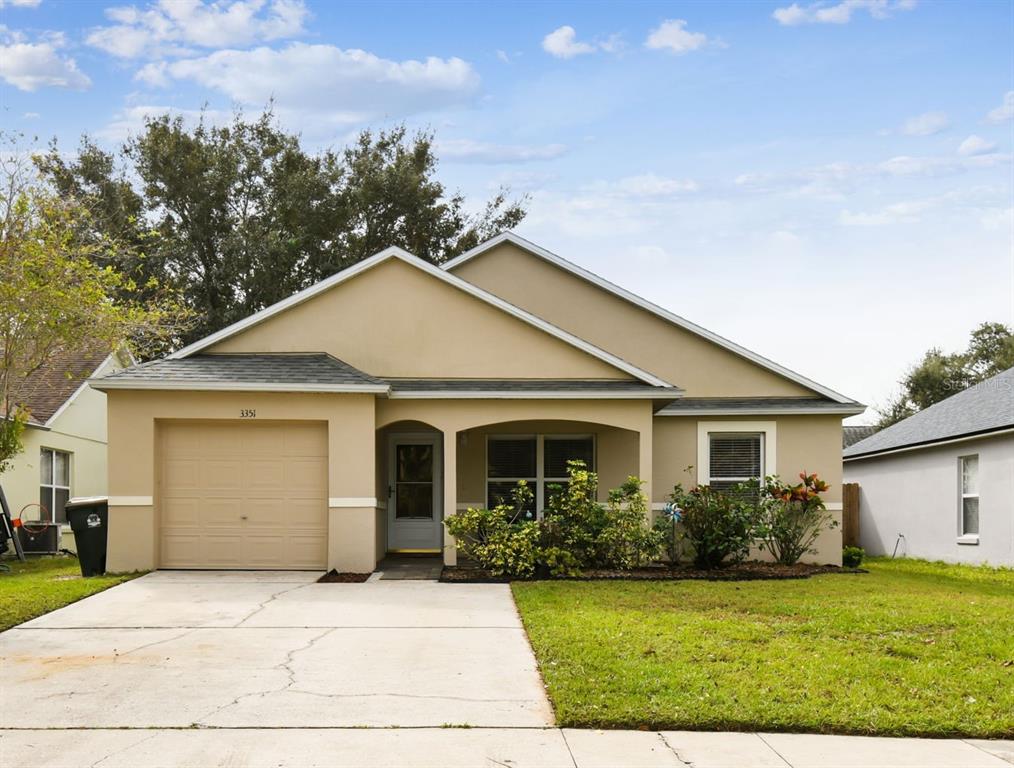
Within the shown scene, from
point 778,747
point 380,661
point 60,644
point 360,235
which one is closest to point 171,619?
point 60,644

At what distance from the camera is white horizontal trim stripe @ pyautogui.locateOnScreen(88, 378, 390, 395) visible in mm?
14805

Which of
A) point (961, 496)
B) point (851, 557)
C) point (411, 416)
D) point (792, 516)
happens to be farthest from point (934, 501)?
point (411, 416)

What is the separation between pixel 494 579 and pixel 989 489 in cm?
992

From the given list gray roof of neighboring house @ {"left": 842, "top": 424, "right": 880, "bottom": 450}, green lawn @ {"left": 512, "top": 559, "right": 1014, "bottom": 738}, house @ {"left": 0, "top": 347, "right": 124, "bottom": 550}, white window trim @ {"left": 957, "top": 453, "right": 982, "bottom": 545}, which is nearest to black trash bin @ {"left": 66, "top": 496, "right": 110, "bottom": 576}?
green lawn @ {"left": 512, "top": 559, "right": 1014, "bottom": 738}

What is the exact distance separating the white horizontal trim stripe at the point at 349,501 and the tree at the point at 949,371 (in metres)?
38.9

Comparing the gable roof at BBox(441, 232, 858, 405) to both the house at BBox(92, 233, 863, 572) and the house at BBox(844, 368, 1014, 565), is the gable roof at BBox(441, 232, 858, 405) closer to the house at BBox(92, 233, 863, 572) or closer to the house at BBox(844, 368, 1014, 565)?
the house at BBox(92, 233, 863, 572)

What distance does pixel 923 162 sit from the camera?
59.9 ft

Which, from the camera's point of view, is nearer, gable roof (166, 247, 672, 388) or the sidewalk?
the sidewalk

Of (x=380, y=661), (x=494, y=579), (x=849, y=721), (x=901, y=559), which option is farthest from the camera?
(x=901, y=559)

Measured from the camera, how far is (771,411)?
57.7ft

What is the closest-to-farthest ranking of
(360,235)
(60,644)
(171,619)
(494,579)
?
→ (60,644)
(171,619)
(494,579)
(360,235)

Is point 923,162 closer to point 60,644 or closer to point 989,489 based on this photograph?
point 989,489

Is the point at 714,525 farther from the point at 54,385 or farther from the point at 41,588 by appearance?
the point at 54,385

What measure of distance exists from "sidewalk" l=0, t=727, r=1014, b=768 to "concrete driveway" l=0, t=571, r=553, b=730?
255 millimetres
